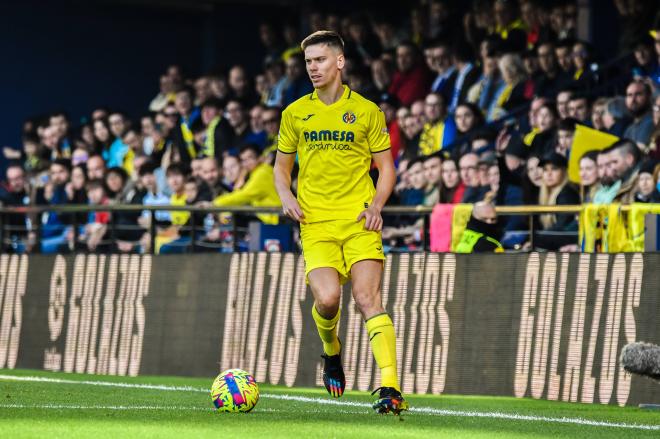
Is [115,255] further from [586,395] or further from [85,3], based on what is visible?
[85,3]

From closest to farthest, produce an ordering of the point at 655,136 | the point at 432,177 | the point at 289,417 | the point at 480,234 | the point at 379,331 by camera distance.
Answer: the point at 289,417 < the point at 379,331 < the point at 480,234 < the point at 655,136 < the point at 432,177

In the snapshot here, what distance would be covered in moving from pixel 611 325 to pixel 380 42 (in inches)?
472

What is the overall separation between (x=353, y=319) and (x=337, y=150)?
14.5ft

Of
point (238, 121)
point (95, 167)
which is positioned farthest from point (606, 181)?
point (95, 167)

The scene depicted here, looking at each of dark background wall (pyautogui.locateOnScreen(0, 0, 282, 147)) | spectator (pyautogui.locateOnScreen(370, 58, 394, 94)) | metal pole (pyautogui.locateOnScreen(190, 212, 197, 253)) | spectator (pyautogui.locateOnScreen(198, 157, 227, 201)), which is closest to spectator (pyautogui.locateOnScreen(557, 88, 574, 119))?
metal pole (pyautogui.locateOnScreen(190, 212, 197, 253))

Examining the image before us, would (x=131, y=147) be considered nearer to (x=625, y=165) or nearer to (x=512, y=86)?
(x=512, y=86)

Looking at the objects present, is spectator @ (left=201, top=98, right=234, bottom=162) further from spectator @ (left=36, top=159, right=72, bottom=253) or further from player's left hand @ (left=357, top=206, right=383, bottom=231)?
player's left hand @ (left=357, top=206, right=383, bottom=231)

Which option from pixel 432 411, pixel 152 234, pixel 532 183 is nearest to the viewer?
pixel 432 411

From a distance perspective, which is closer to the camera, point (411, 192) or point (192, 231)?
point (192, 231)

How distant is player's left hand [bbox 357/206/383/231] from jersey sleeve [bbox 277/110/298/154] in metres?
0.69

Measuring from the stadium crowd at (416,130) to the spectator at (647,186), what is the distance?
2cm

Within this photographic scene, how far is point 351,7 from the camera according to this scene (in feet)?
89.1

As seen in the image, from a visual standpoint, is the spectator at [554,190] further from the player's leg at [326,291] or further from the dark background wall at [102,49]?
the dark background wall at [102,49]

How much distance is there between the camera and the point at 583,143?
15945 millimetres
